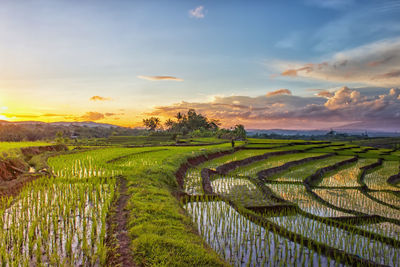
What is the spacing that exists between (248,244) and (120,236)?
2784 millimetres

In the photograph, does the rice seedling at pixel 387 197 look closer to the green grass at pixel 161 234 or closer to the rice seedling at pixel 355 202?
the rice seedling at pixel 355 202

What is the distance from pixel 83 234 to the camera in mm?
4594

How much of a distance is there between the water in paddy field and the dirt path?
184cm

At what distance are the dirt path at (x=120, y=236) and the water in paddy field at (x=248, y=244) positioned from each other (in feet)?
6.04

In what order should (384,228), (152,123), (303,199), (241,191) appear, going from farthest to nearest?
(152,123) → (241,191) → (303,199) → (384,228)

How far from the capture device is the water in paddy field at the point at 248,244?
4.59 metres

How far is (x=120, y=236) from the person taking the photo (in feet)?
15.3

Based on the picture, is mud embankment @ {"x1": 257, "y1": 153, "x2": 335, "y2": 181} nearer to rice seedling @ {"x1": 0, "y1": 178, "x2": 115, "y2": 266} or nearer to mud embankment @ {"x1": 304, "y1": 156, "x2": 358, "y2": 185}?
mud embankment @ {"x1": 304, "y1": 156, "x2": 358, "y2": 185}

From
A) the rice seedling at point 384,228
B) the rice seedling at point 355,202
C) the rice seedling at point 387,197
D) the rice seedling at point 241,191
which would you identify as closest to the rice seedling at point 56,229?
the rice seedling at point 241,191

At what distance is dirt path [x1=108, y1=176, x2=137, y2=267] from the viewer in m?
3.84

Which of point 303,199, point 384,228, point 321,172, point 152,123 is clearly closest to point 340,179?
point 321,172

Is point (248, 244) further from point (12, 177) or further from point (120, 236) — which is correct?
point (12, 177)

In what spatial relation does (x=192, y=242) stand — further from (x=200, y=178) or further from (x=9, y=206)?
(x=200, y=178)

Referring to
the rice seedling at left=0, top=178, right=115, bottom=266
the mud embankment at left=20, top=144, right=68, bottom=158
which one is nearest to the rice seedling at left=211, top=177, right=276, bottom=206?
the rice seedling at left=0, top=178, right=115, bottom=266
